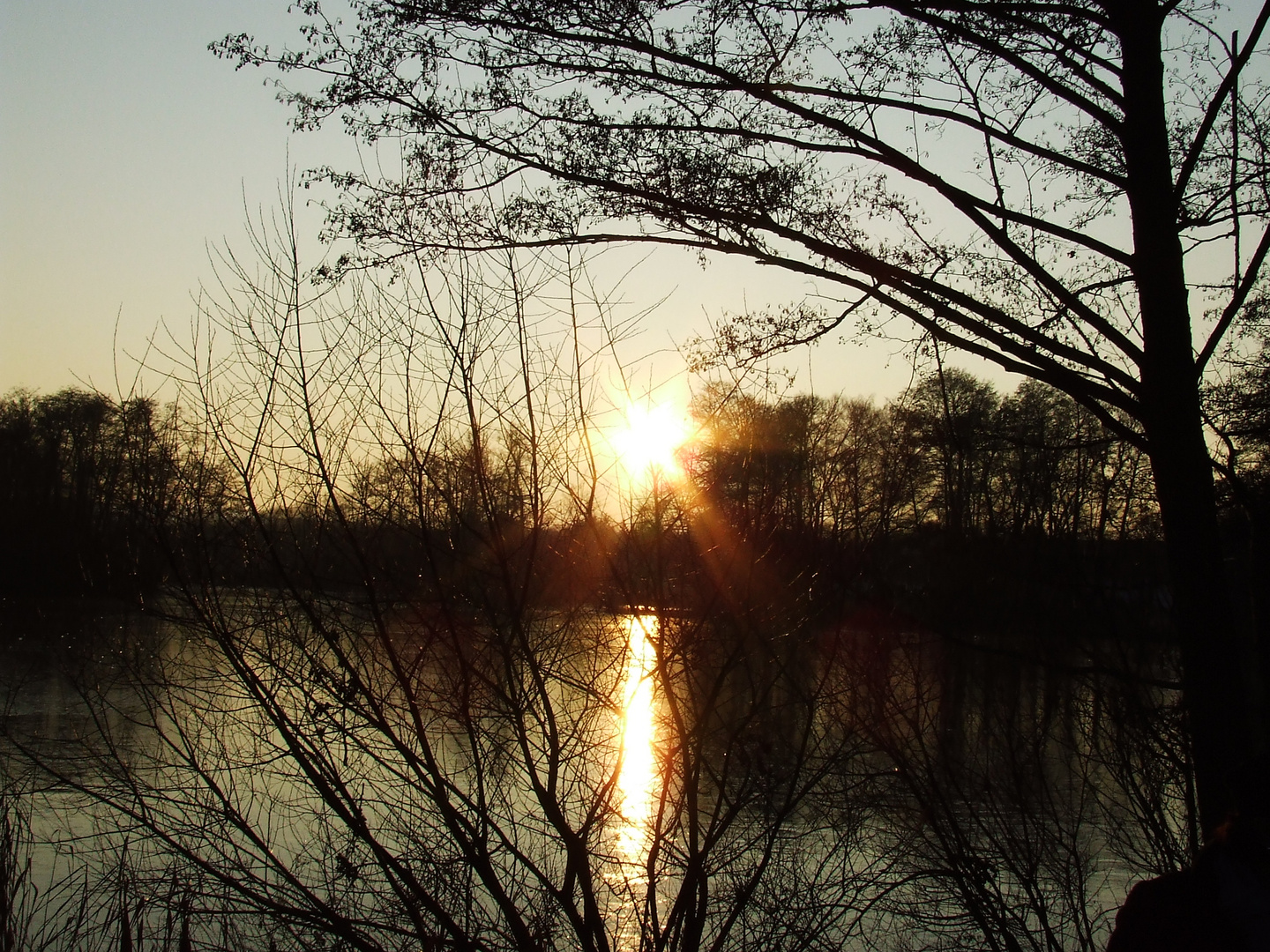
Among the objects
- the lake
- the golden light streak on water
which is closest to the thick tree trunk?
the lake

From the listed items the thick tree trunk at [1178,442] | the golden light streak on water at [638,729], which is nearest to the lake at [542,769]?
the golden light streak on water at [638,729]

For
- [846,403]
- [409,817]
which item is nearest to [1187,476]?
[846,403]

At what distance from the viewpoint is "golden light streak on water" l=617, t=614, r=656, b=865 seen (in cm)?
466

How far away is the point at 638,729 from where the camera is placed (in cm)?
480

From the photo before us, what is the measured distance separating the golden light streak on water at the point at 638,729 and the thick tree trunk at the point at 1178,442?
237 cm

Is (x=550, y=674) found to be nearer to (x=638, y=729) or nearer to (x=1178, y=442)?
(x=638, y=729)

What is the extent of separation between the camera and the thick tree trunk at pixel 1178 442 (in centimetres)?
454

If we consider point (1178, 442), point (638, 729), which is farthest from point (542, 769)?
point (1178, 442)

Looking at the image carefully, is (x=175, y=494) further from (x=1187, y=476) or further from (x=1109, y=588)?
(x=1109, y=588)

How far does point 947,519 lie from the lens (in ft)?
21.4

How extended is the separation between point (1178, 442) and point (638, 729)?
9.03 feet

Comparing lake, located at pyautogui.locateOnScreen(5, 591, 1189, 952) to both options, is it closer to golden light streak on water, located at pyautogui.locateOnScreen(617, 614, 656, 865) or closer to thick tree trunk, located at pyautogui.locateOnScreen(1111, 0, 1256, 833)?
golden light streak on water, located at pyautogui.locateOnScreen(617, 614, 656, 865)

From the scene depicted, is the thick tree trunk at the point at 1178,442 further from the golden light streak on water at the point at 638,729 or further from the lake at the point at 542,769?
the golden light streak on water at the point at 638,729

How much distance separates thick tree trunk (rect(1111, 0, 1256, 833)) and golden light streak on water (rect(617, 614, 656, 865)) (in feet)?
7.78
